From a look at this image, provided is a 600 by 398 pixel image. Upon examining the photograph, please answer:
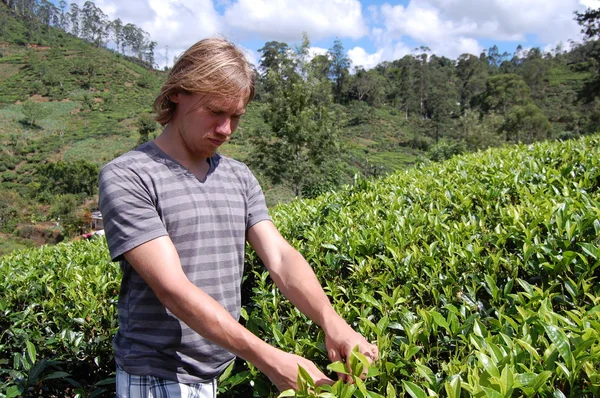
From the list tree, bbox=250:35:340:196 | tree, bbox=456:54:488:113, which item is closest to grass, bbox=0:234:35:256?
tree, bbox=250:35:340:196

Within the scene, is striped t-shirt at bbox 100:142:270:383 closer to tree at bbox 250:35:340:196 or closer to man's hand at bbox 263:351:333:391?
man's hand at bbox 263:351:333:391

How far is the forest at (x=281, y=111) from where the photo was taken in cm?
1723

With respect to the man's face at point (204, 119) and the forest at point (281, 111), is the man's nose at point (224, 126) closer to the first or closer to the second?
the man's face at point (204, 119)

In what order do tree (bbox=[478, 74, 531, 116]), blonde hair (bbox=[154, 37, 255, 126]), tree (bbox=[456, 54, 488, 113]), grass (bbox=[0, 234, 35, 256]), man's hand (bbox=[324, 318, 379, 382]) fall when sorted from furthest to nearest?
tree (bbox=[456, 54, 488, 113]) → tree (bbox=[478, 74, 531, 116]) → grass (bbox=[0, 234, 35, 256]) → blonde hair (bbox=[154, 37, 255, 126]) → man's hand (bbox=[324, 318, 379, 382])

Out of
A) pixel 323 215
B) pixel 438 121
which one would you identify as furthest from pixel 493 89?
pixel 323 215

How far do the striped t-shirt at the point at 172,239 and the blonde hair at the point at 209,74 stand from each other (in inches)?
7.6

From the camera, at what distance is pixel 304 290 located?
1.46 m

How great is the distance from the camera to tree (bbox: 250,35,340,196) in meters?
16.7

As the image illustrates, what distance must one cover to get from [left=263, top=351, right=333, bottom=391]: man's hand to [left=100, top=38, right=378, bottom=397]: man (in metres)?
0.13

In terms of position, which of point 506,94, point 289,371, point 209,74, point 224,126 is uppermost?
point 506,94

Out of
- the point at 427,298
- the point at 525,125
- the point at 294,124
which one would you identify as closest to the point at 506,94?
the point at 525,125

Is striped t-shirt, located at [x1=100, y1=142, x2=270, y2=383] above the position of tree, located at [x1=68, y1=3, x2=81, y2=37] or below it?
below

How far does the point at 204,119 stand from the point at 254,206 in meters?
0.39

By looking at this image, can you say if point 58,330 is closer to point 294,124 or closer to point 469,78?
point 294,124
